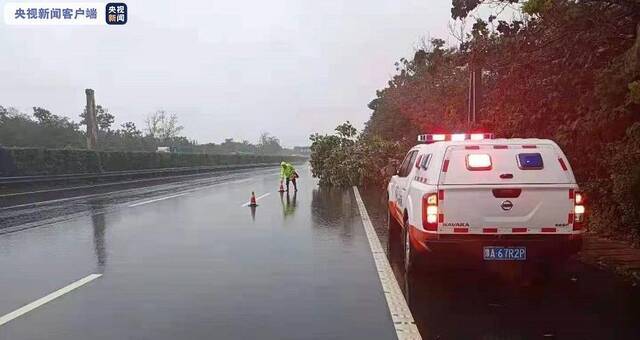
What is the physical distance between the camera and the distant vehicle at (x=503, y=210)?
637 cm

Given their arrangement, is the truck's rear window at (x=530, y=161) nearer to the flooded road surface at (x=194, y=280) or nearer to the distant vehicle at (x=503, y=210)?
the distant vehicle at (x=503, y=210)

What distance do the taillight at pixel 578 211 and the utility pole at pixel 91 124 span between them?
40390 millimetres

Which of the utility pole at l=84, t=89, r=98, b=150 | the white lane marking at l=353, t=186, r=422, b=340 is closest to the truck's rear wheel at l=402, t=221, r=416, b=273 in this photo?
the white lane marking at l=353, t=186, r=422, b=340

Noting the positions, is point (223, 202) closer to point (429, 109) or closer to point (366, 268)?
point (366, 268)

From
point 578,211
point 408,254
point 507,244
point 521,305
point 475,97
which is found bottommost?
point 521,305

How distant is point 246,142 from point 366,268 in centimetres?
16123

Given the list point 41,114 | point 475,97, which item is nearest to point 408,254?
point 475,97

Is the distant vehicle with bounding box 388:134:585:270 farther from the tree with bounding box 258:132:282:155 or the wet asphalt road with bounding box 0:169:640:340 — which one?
the tree with bounding box 258:132:282:155

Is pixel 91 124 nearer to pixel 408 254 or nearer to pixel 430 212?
pixel 408 254

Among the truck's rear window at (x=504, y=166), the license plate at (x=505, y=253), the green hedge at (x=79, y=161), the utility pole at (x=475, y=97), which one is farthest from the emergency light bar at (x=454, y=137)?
the green hedge at (x=79, y=161)

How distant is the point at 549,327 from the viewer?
17.2ft

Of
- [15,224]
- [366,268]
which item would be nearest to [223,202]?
[15,224]

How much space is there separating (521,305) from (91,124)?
134 feet

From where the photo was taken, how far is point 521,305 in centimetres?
602
